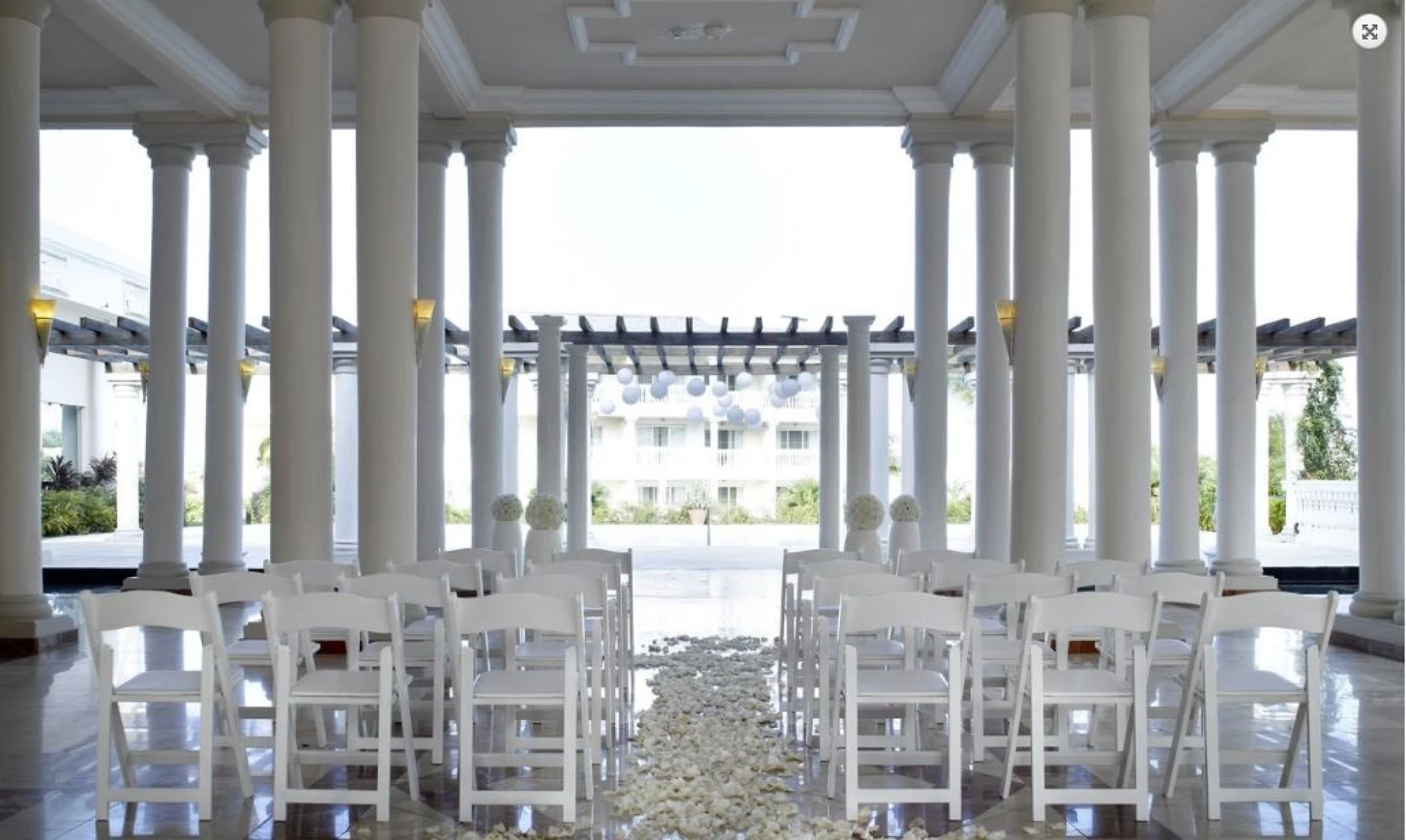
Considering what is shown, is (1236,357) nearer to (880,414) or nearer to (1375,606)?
(1375,606)

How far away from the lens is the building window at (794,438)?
39938mm

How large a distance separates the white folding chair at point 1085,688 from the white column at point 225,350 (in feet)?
38.0

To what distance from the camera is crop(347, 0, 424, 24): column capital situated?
10.6 m

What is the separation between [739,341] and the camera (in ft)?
63.0

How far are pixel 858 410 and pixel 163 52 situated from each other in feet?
31.4

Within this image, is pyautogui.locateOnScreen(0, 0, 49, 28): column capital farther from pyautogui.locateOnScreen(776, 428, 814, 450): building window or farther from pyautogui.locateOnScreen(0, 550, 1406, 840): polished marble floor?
pyautogui.locateOnScreen(776, 428, 814, 450): building window

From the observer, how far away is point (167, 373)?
48.9 ft

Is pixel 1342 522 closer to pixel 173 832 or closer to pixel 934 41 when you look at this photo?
pixel 934 41

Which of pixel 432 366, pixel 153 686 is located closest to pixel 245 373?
pixel 432 366

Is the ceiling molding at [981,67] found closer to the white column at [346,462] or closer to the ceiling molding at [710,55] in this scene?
the ceiling molding at [710,55]

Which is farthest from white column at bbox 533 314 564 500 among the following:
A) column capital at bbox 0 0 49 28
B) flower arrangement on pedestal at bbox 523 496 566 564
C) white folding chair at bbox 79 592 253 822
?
white folding chair at bbox 79 592 253 822

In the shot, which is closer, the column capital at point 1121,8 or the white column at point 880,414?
the column capital at point 1121,8

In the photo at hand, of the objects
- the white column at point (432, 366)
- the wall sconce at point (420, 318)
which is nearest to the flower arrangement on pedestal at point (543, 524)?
the white column at point (432, 366)

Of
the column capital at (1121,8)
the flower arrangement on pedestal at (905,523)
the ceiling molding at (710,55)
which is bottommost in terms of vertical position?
the flower arrangement on pedestal at (905,523)
